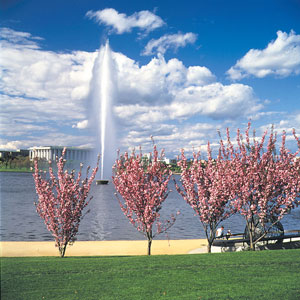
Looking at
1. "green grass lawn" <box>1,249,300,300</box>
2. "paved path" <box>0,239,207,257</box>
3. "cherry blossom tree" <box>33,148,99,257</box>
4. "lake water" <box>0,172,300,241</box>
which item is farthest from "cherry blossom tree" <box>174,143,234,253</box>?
"lake water" <box>0,172,300,241</box>

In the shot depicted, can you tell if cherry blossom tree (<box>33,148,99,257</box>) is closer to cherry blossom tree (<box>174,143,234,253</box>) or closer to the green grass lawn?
the green grass lawn

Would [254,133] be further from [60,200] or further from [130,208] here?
[60,200]

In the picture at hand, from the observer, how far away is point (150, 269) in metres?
15.6

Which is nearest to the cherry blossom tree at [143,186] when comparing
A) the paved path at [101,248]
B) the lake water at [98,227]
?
the paved path at [101,248]

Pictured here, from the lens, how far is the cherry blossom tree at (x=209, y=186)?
2178 cm

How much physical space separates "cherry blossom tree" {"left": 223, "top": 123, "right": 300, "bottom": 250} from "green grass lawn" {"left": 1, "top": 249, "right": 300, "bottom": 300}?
4.37 meters

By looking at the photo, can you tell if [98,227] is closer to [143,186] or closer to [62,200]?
[143,186]

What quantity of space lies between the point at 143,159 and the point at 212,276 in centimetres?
1013

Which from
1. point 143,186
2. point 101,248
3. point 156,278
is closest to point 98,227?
point 101,248

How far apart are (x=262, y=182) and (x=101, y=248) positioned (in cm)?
1441

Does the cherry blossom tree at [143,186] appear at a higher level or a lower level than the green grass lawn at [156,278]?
higher

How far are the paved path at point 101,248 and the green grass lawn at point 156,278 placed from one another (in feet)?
32.7

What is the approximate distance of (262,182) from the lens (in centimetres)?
2175

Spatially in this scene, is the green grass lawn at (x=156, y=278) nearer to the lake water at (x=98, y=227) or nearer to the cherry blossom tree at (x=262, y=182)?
the cherry blossom tree at (x=262, y=182)
